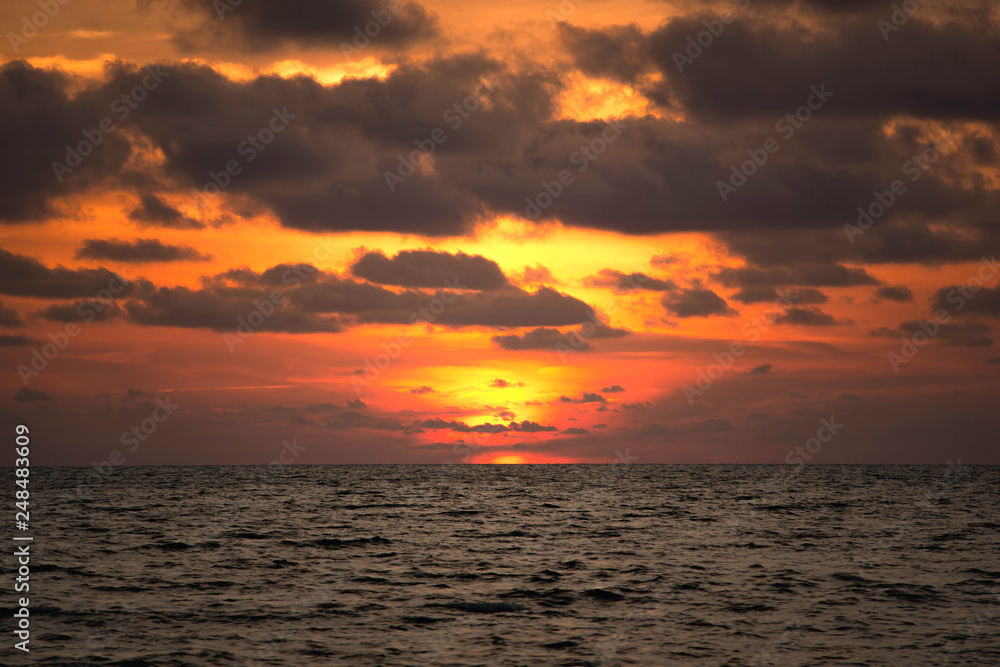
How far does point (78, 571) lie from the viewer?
1512 inches

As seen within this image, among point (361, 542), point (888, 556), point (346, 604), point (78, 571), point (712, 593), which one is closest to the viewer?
point (346, 604)

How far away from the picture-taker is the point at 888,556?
45.3 metres

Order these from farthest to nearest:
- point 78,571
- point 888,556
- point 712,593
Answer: point 888,556, point 78,571, point 712,593

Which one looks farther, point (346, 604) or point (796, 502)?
point (796, 502)

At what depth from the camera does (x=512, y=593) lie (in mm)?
34469

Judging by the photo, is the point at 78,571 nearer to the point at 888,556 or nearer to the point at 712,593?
the point at 712,593

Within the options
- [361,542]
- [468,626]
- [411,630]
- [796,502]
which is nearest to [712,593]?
[468,626]

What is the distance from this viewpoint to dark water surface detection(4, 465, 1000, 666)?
2566 centimetres

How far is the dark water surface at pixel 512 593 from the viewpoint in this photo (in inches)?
1010

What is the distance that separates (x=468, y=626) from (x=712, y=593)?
12.5 m

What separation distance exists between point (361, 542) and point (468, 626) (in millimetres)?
24228

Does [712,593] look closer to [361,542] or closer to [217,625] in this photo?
[217,625]

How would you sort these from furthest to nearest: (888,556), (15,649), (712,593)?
(888,556) < (712,593) < (15,649)

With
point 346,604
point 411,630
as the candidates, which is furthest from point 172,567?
point 411,630
